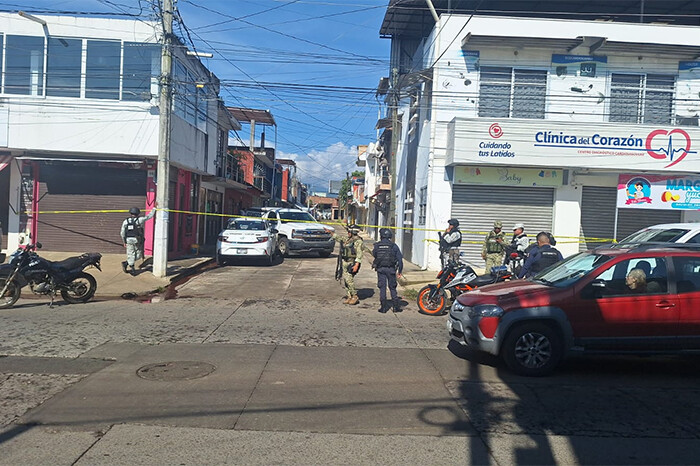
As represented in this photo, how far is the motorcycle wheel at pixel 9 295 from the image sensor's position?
10.4 meters

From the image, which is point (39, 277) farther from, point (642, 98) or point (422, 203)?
point (642, 98)

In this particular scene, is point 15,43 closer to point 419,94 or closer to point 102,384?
point 419,94

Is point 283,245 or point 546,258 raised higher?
point 546,258

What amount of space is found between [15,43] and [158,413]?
1532 cm

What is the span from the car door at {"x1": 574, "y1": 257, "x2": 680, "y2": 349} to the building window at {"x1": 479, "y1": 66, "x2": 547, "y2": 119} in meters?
11.4

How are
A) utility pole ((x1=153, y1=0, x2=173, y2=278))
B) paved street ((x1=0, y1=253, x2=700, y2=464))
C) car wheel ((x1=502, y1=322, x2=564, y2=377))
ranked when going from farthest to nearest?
utility pole ((x1=153, y1=0, x2=173, y2=278)) → car wheel ((x1=502, y1=322, x2=564, y2=377)) → paved street ((x1=0, y1=253, x2=700, y2=464))

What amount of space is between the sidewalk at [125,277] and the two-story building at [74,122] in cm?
118

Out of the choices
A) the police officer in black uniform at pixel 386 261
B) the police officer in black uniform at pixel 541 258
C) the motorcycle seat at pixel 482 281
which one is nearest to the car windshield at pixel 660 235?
the police officer in black uniform at pixel 541 258

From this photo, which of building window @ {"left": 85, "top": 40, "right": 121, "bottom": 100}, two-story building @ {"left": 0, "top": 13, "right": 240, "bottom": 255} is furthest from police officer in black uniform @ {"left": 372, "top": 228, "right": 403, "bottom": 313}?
building window @ {"left": 85, "top": 40, "right": 121, "bottom": 100}

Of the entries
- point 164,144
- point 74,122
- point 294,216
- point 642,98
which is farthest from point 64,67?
point 642,98

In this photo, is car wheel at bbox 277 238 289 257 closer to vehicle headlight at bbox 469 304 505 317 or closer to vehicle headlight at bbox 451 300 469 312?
vehicle headlight at bbox 451 300 469 312

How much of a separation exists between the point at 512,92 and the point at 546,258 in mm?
9102

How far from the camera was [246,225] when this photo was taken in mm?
18625

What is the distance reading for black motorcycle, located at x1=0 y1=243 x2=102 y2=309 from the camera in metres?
10.4
